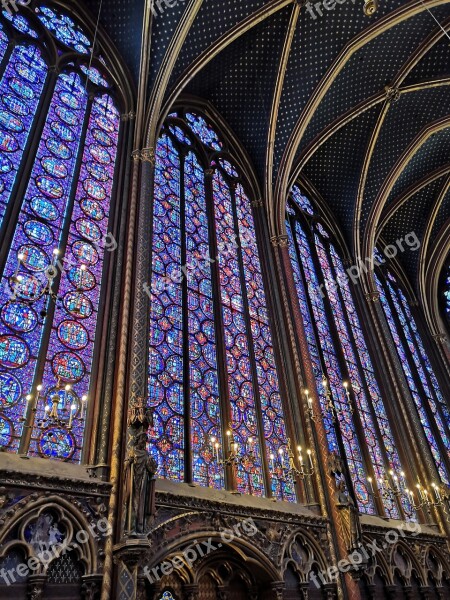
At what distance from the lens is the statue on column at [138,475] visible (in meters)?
6.95

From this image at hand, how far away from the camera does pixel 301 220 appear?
56.5 feet

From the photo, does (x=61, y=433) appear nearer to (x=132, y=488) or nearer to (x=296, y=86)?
(x=132, y=488)

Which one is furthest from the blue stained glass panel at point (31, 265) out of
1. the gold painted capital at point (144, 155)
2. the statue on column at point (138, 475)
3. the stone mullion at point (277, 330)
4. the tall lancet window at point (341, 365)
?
the tall lancet window at point (341, 365)

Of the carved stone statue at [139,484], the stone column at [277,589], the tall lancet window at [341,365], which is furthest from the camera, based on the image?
the tall lancet window at [341,365]

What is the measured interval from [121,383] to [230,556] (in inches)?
140

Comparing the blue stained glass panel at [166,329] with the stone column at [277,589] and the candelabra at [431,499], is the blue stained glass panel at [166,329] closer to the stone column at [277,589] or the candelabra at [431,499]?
the stone column at [277,589]

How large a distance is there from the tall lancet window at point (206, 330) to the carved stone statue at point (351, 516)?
38.9 inches

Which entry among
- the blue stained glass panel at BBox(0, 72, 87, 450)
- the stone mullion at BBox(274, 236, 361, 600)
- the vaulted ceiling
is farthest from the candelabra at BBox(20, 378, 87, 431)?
the vaulted ceiling

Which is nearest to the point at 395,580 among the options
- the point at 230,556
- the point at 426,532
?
the point at 426,532

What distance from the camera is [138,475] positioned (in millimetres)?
7219

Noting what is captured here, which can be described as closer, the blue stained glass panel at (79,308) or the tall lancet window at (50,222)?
the tall lancet window at (50,222)

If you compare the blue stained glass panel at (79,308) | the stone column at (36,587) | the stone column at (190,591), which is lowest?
the stone column at (36,587)

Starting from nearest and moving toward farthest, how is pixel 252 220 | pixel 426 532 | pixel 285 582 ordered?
pixel 285 582, pixel 426 532, pixel 252 220

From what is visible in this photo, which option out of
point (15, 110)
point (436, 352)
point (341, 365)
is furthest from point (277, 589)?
point (436, 352)
